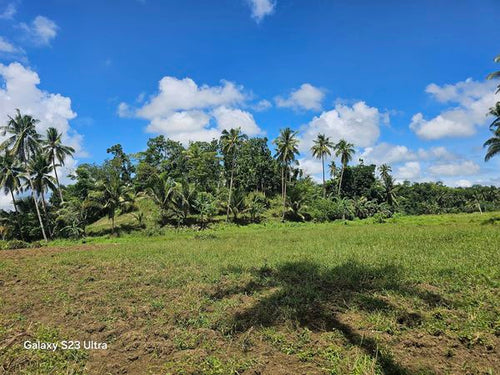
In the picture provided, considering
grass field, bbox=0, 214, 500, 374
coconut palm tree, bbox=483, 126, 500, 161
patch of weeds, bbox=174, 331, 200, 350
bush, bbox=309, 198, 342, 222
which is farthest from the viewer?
bush, bbox=309, 198, 342, 222

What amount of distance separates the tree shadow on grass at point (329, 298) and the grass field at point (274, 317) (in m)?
0.03

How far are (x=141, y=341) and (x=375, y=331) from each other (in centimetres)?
473

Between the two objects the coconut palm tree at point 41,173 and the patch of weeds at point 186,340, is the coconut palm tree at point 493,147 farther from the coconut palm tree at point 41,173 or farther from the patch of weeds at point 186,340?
the coconut palm tree at point 41,173

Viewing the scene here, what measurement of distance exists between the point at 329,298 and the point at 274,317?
5.67 feet

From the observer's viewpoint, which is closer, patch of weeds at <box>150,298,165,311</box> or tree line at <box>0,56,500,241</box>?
patch of weeds at <box>150,298,165,311</box>

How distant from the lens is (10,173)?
3266 centimetres

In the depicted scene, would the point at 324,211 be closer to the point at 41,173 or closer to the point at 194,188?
the point at 194,188

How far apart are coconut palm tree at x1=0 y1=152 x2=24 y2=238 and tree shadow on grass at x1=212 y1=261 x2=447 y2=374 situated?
3502cm

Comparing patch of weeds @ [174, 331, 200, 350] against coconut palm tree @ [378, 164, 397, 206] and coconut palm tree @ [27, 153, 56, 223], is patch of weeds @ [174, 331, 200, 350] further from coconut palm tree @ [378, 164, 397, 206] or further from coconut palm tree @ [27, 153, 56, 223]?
coconut palm tree @ [378, 164, 397, 206]

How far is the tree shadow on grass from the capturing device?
6.02m

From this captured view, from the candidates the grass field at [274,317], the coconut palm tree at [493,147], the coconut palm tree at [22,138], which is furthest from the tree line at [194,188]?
the grass field at [274,317]

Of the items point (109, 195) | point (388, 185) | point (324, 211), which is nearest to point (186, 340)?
point (109, 195)

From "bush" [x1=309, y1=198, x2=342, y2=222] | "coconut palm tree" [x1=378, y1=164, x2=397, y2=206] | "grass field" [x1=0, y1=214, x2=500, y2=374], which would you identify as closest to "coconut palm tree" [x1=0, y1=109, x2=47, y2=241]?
"grass field" [x1=0, y1=214, x2=500, y2=374]

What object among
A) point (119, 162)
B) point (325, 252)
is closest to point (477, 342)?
point (325, 252)
